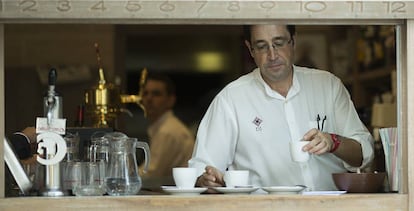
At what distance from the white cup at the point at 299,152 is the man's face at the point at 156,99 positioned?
325 cm

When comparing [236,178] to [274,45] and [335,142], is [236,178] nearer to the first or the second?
[335,142]

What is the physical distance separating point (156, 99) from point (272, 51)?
3.03 meters

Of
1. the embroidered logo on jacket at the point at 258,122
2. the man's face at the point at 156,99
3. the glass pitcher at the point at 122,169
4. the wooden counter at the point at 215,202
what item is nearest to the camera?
the wooden counter at the point at 215,202

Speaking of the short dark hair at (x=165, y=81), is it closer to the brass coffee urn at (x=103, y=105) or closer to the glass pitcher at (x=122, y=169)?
the brass coffee urn at (x=103, y=105)

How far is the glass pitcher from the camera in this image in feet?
9.05

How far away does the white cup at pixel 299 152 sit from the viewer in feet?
9.45

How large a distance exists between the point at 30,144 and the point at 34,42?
344 centimetres

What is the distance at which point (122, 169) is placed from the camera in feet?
9.21

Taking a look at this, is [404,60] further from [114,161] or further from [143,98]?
[143,98]

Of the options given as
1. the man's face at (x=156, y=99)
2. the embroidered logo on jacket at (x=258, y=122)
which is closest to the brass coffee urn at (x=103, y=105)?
the embroidered logo on jacket at (x=258, y=122)

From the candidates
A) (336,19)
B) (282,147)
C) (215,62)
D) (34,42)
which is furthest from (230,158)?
(215,62)

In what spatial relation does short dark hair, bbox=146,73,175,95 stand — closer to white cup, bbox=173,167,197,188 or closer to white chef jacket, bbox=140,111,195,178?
white chef jacket, bbox=140,111,195,178

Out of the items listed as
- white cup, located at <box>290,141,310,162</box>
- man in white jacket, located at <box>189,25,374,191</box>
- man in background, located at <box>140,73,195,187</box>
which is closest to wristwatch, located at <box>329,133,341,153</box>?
man in white jacket, located at <box>189,25,374,191</box>

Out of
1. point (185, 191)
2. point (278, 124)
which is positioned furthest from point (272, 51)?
point (185, 191)
